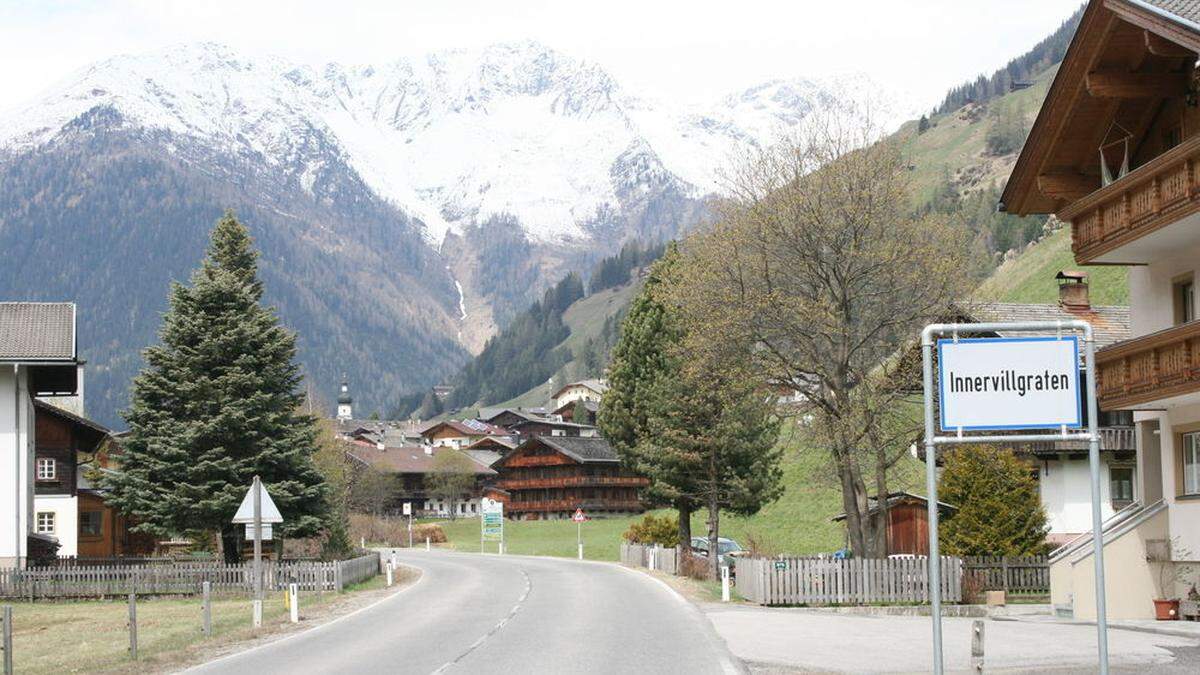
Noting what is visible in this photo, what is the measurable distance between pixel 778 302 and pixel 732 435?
514 inches

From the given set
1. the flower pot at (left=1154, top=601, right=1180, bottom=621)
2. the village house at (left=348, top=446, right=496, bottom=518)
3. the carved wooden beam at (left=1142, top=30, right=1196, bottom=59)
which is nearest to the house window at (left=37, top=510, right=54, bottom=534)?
the flower pot at (left=1154, top=601, right=1180, bottom=621)

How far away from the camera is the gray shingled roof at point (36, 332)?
4875cm

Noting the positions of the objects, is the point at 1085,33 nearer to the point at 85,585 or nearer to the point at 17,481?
the point at 85,585

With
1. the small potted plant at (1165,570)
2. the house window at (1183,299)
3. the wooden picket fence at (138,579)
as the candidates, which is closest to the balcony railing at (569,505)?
the wooden picket fence at (138,579)

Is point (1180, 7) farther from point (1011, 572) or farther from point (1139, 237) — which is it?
point (1011, 572)

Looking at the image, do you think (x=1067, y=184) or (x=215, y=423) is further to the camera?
(x=215, y=423)

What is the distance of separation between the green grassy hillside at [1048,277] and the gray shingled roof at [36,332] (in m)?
37.2

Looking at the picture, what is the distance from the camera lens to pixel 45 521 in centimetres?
6706

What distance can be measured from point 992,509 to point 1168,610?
10.7 metres

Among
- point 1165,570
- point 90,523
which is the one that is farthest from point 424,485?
point 1165,570

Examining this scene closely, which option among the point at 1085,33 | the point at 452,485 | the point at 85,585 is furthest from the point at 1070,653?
the point at 452,485

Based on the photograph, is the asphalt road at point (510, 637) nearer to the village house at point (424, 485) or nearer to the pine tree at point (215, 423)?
the pine tree at point (215, 423)

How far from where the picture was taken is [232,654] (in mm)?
25000

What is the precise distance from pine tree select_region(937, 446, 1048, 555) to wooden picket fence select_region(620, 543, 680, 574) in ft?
52.7
